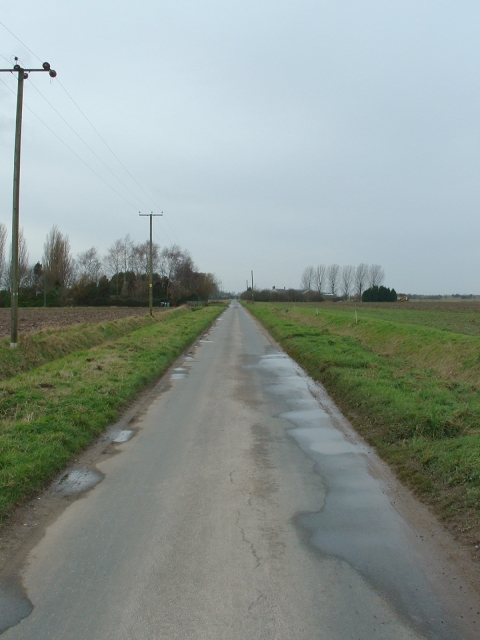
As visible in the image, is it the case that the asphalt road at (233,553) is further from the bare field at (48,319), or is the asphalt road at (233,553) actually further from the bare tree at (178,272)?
the bare tree at (178,272)

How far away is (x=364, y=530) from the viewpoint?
496cm

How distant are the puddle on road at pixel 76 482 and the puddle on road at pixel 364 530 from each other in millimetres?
2604

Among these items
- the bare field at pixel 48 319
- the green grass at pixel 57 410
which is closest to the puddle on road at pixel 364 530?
the green grass at pixel 57 410

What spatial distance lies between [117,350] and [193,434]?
10.9 m

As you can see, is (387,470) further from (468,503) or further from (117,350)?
(117,350)

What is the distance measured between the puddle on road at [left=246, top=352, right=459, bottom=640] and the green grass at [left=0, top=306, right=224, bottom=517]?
3.17m

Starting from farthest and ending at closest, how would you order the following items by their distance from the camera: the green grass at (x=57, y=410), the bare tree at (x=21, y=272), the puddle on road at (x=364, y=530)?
the bare tree at (x=21, y=272)
the green grass at (x=57, y=410)
the puddle on road at (x=364, y=530)

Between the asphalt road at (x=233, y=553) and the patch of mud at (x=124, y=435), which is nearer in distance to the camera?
the asphalt road at (x=233, y=553)

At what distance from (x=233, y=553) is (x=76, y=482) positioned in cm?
271

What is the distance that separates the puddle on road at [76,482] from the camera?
606 cm

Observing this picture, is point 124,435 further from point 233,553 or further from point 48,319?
point 48,319

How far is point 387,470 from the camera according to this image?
681 centimetres

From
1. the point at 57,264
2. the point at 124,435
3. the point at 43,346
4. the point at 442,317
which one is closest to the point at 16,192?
the point at 43,346

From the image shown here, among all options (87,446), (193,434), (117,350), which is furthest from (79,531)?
(117,350)
